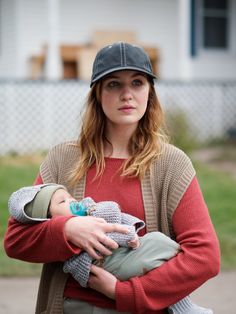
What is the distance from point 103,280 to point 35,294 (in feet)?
10.9

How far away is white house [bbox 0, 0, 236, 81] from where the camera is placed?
14.8 m

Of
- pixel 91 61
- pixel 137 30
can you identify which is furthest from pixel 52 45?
pixel 137 30

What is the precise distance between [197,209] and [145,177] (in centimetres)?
24

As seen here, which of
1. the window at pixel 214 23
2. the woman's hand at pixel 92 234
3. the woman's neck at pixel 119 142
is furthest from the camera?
the window at pixel 214 23

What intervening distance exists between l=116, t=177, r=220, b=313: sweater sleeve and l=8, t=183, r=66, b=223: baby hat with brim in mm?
386

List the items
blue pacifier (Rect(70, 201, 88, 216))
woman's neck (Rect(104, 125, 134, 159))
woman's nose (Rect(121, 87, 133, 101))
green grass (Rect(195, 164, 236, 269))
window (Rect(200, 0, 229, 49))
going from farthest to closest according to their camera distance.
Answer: window (Rect(200, 0, 229, 49)), green grass (Rect(195, 164, 236, 269)), woman's neck (Rect(104, 125, 134, 159)), woman's nose (Rect(121, 87, 133, 101)), blue pacifier (Rect(70, 201, 88, 216))

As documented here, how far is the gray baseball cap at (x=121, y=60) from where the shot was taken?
2.71 m

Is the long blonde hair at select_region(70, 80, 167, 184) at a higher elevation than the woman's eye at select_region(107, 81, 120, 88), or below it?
below

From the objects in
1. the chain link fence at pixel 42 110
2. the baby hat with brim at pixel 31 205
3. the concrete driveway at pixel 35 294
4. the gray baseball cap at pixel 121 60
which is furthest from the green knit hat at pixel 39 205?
the chain link fence at pixel 42 110

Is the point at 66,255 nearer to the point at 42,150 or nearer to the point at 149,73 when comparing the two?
the point at 149,73

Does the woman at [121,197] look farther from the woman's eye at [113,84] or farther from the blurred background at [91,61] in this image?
the blurred background at [91,61]

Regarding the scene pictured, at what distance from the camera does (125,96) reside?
2773 millimetres

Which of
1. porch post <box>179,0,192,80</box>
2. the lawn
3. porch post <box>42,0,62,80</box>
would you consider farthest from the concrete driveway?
porch post <box>179,0,192,80</box>

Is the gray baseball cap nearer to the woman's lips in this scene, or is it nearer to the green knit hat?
the woman's lips
